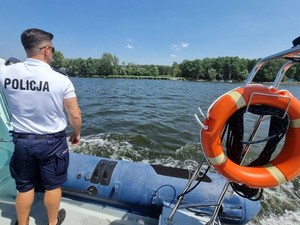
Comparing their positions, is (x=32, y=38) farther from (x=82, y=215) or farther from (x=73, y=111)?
(x=82, y=215)

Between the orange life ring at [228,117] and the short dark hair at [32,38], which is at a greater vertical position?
the short dark hair at [32,38]

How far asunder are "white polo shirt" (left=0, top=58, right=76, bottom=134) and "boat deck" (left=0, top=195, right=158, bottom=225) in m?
0.88

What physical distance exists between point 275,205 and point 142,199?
2.44m

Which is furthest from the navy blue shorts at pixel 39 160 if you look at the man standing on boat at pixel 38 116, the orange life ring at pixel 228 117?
the orange life ring at pixel 228 117

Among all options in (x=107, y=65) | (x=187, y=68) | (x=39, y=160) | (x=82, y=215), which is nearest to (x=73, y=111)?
(x=39, y=160)

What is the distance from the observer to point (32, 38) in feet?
4.68

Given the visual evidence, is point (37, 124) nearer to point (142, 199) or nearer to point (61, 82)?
point (61, 82)

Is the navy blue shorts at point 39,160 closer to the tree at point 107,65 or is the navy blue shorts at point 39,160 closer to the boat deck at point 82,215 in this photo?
the boat deck at point 82,215

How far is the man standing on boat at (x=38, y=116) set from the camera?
143 centimetres

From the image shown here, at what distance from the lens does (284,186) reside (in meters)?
3.91

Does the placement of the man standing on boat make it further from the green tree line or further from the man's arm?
the green tree line

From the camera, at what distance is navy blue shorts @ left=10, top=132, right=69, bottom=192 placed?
151 cm

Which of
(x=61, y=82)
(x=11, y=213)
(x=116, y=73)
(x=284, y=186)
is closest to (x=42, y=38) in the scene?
(x=61, y=82)

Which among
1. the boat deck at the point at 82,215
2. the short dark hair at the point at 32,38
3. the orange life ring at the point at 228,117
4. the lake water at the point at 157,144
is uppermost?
the short dark hair at the point at 32,38
